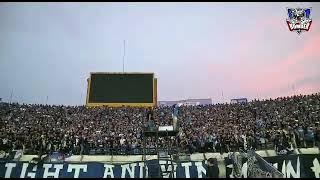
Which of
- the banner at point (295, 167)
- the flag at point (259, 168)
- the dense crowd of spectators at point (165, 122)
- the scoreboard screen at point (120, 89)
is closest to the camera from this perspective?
the flag at point (259, 168)

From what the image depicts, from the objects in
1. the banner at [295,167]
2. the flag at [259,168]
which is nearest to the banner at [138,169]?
the banner at [295,167]

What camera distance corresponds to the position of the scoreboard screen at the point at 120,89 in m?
40.6

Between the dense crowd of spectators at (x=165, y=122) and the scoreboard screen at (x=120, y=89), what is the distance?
2186 mm

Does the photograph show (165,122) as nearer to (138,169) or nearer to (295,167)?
(138,169)

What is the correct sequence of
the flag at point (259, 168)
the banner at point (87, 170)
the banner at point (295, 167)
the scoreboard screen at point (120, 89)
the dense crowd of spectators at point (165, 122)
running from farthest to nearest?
the scoreboard screen at point (120, 89) < the dense crowd of spectators at point (165, 122) < the banner at point (87, 170) < the banner at point (295, 167) < the flag at point (259, 168)

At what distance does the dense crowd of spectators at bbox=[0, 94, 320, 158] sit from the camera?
27.2 meters

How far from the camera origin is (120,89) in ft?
135

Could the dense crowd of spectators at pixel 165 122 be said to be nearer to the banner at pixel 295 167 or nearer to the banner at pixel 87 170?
the banner at pixel 295 167

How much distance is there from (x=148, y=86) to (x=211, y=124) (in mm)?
11114

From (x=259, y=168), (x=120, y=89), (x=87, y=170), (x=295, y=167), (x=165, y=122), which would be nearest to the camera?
(x=259, y=168)

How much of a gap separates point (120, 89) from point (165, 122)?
9.20 m

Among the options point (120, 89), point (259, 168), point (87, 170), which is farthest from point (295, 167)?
point (120, 89)

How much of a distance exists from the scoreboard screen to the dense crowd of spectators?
2.19 metres

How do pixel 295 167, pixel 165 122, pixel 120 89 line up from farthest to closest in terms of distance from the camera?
pixel 120 89 < pixel 165 122 < pixel 295 167
